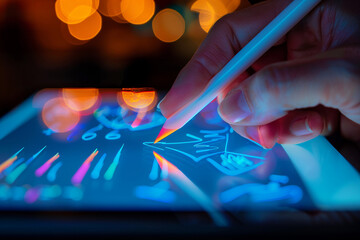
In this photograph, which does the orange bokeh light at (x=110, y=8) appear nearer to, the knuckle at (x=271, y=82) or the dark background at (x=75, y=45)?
the dark background at (x=75, y=45)

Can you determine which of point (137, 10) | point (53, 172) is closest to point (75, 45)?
point (137, 10)

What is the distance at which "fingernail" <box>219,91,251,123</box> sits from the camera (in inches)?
15.4

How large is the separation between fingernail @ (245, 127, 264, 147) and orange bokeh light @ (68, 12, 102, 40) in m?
0.81

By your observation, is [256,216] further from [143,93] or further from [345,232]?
[143,93]

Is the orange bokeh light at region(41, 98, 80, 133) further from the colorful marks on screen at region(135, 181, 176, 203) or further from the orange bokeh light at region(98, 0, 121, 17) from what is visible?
the orange bokeh light at region(98, 0, 121, 17)

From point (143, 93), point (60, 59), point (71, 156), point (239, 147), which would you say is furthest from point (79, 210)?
point (60, 59)

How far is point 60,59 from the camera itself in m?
1.05

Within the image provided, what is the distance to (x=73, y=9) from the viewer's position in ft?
3.50

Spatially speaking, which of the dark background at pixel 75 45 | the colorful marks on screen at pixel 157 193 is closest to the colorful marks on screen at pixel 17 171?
the colorful marks on screen at pixel 157 193

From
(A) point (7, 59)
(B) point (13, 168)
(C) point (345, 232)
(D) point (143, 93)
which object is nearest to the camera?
(C) point (345, 232)

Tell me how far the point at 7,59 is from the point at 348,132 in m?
0.99

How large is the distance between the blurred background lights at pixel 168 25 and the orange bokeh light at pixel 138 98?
50cm

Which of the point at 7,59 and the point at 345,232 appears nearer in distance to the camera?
the point at 345,232

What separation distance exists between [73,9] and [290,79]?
0.94 m
